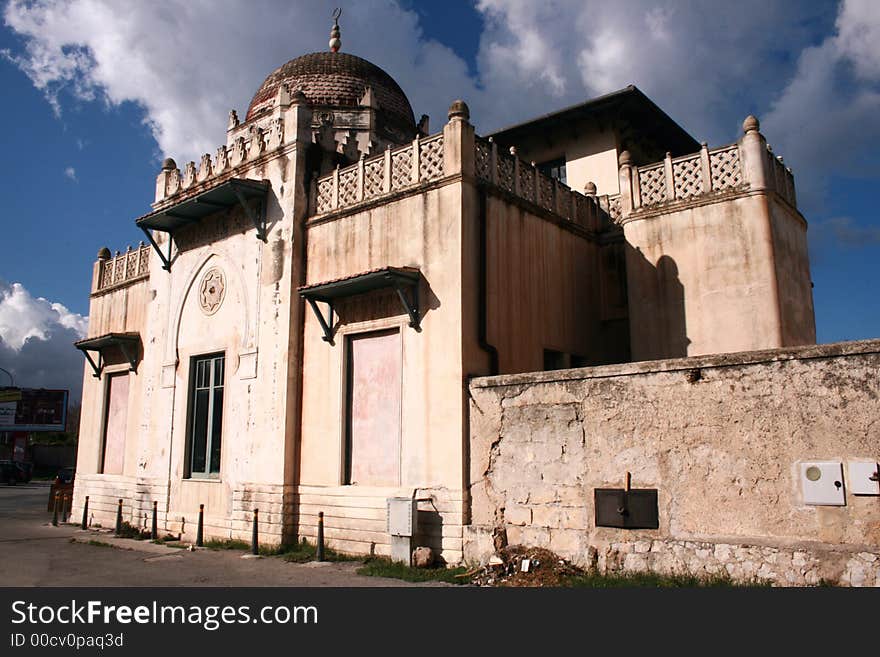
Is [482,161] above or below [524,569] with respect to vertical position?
above

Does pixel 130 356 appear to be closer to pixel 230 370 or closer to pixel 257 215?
pixel 230 370

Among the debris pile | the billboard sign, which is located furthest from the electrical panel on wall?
the billboard sign

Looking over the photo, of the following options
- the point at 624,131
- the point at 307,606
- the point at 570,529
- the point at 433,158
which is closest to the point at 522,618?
the point at 307,606

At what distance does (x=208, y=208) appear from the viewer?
15305 mm

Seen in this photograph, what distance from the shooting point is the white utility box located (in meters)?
7.46

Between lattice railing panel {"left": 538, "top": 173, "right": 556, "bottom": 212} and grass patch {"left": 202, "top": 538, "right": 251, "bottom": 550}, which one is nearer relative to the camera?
grass patch {"left": 202, "top": 538, "right": 251, "bottom": 550}

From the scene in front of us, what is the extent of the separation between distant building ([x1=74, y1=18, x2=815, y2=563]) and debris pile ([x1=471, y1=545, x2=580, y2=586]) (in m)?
0.70

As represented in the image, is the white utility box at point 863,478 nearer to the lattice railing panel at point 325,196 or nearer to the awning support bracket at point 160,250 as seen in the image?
the lattice railing panel at point 325,196

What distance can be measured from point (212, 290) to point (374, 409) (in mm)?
5319

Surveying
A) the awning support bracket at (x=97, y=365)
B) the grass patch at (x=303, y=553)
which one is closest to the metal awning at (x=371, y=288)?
the grass patch at (x=303, y=553)

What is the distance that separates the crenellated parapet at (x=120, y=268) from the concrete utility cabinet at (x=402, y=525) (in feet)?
→ 35.7

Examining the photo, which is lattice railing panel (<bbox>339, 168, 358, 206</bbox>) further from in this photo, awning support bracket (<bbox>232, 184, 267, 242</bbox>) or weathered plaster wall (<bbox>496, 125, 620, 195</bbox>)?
weathered plaster wall (<bbox>496, 125, 620, 195</bbox>)

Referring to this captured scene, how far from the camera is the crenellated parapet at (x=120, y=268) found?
1886 cm

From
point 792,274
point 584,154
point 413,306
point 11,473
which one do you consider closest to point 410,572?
point 413,306
